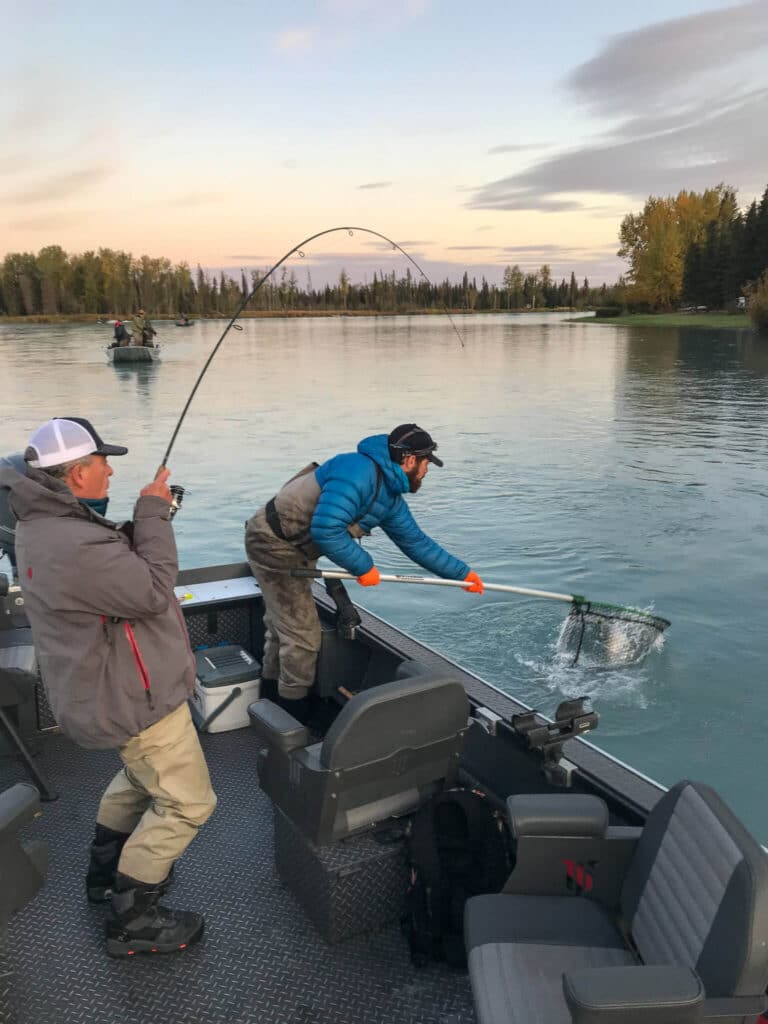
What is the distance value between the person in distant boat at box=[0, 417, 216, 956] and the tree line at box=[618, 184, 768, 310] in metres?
62.8

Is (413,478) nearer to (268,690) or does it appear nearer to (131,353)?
(268,690)

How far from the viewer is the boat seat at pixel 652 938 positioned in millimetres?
1585

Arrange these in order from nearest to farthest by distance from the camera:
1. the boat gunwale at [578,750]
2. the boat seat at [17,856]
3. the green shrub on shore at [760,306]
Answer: the boat seat at [17,856] < the boat gunwale at [578,750] < the green shrub on shore at [760,306]

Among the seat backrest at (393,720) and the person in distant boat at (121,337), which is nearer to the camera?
the seat backrest at (393,720)

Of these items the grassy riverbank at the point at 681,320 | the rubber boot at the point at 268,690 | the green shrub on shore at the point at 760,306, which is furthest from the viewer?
the grassy riverbank at the point at 681,320

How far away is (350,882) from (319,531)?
1.44 meters

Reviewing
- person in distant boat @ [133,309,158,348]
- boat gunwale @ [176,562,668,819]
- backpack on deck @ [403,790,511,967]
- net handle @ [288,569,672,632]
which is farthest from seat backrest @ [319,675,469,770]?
person in distant boat @ [133,309,158,348]

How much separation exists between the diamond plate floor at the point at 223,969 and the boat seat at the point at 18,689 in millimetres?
388

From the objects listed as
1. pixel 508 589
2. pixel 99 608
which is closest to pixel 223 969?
pixel 99 608

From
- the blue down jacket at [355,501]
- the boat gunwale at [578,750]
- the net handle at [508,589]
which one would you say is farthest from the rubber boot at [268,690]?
the blue down jacket at [355,501]

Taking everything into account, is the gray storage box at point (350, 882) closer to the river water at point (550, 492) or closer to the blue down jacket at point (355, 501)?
the blue down jacket at point (355, 501)

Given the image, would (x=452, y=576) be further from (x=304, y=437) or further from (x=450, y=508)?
(x=304, y=437)

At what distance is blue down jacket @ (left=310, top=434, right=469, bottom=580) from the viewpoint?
342 centimetres

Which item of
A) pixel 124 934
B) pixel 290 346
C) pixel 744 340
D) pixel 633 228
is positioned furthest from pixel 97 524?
pixel 633 228
